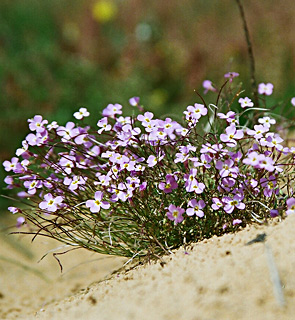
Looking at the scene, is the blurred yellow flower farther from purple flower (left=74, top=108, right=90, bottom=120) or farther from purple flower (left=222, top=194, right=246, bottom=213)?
purple flower (left=222, top=194, right=246, bottom=213)

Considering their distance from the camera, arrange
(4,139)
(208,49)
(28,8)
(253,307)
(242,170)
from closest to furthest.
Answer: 1. (253,307)
2. (242,170)
3. (4,139)
4. (208,49)
5. (28,8)

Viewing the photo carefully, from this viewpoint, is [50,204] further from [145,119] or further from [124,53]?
[124,53]

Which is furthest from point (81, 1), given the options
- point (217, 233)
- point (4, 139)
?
point (217, 233)

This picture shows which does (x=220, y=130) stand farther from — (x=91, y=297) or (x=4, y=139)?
(x=4, y=139)

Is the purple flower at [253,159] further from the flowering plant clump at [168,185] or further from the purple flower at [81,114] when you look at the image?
the purple flower at [81,114]

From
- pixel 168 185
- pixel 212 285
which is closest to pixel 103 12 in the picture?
pixel 168 185
